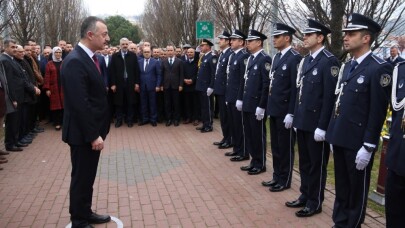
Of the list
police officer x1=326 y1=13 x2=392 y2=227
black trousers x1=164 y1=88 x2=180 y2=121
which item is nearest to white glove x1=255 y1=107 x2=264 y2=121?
police officer x1=326 y1=13 x2=392 y2=227

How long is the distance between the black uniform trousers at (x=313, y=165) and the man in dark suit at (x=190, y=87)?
654cm

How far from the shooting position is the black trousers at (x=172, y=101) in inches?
448

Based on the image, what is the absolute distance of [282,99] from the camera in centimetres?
560

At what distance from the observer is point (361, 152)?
12.3ft

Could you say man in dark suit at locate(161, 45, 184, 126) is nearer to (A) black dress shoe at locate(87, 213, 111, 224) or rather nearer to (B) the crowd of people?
(B) the crowd of people

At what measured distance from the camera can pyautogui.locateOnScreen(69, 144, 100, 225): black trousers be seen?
428cm

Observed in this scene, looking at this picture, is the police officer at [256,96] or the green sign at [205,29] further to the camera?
the green sign at [205,29]

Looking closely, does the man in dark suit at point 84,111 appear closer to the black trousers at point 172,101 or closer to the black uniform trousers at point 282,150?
the black uniform trousers at point 282,150

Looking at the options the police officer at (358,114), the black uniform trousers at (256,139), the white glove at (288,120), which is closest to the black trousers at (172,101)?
the black uniform trousers at (256,139)

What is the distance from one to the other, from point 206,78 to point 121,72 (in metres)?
2.50

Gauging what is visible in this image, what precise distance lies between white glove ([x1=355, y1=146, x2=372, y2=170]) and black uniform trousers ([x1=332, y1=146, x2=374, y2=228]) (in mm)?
120

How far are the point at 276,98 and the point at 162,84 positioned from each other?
241 inches

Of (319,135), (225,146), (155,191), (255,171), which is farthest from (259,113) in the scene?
(225,146)

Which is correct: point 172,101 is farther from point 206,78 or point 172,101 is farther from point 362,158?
point 362,158
